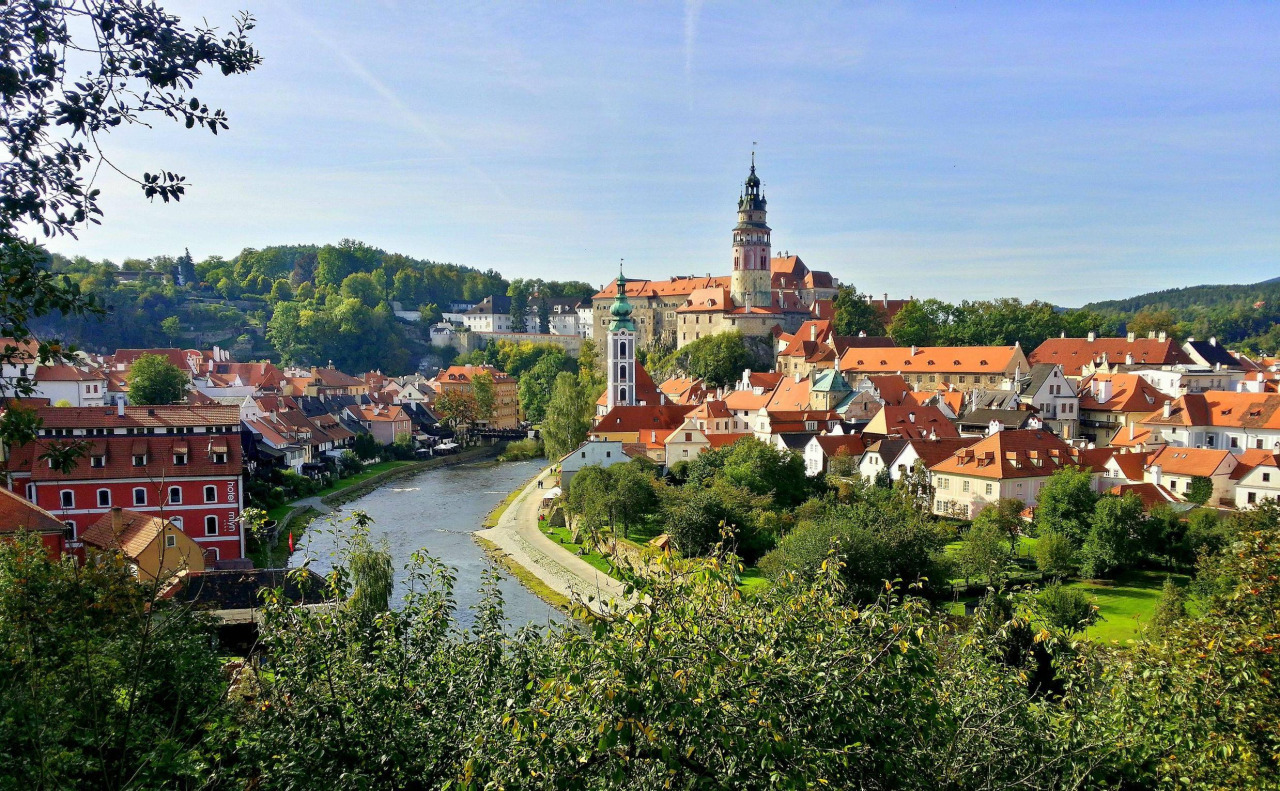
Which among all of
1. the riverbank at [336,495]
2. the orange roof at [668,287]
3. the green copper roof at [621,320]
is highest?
the orange roof at [668,287]

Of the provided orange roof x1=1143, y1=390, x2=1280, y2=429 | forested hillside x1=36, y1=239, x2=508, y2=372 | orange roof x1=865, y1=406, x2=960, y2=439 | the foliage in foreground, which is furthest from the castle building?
the foliage in foreground

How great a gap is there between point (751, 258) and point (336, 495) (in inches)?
1778

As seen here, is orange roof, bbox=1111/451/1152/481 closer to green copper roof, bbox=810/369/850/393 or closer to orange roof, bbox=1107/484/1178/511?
orange roof, bbox=1107/484/1178/511

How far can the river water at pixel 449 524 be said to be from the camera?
21.4 metres

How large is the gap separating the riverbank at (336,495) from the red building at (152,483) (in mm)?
1511

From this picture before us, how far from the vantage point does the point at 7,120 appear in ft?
13.3

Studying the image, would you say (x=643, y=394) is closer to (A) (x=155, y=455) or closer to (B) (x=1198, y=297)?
(A) (x=155, y=455)

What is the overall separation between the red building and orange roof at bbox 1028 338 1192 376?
40.7m

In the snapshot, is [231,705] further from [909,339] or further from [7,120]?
[909,339]

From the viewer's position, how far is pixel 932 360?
51.2m

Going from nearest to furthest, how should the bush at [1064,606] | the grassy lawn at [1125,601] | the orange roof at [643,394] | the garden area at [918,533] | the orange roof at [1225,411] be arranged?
the bush at [1064,606] → the grassy lawn at [1125,601] → the garden area at [918,533] → the orange roof at [1225,411] → the orange roof at [643,394]

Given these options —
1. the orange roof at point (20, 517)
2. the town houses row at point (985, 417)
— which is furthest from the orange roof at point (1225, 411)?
the orange roof at point (20, 517)

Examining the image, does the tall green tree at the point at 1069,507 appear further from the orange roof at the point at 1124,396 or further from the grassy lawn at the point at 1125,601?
the orange roof at the point at 1124,396

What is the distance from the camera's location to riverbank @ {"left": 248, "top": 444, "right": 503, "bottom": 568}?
24750 millimetres
